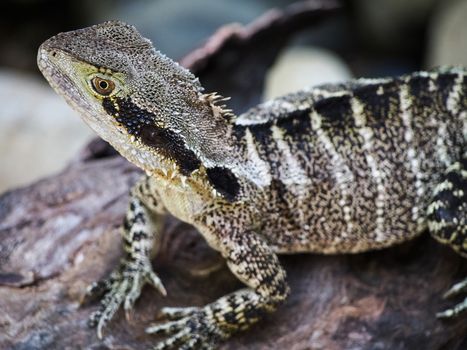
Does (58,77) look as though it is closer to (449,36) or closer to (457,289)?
(457,289)

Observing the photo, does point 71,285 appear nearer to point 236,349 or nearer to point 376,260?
point 236,349

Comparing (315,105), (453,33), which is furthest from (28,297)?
(453,33)

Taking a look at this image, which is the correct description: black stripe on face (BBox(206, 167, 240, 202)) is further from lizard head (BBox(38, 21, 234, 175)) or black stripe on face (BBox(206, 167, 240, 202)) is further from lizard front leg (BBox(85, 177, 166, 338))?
lizard front leg (BBox(85, 177, 166, 338))

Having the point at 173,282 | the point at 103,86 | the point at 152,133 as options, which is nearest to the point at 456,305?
the point at 173,282

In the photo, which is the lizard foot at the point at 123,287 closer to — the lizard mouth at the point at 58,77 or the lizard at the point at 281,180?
the lizard at the point at 281,180

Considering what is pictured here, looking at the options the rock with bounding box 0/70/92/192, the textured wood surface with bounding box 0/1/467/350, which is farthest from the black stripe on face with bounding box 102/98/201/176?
the rock with bounding box 0/70/92/192
